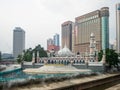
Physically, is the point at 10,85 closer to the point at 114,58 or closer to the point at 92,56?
the point at 114,58

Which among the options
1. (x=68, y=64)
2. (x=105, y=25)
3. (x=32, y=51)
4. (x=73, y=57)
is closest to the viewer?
(x=68, y=64)

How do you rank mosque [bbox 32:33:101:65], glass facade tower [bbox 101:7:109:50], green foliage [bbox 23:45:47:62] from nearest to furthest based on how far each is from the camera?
1. mosque [bbox 32:33:101:65]
2. green foliage [bbox 23:45:47:62]
3. glass facade tower [bbox 101:7:109:50]

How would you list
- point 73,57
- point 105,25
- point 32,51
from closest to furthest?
point 73,57 < point 32,51 < point 105,25

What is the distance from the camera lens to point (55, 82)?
49344mm

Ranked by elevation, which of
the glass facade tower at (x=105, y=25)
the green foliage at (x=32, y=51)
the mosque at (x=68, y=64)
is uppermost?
the glass facade tower at (x=105, y=25)

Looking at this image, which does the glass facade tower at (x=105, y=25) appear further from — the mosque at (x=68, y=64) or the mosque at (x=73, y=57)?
the mosque at (x=68, y=64)

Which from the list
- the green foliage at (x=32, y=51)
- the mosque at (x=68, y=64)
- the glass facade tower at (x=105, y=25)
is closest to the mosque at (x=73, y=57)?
the mosque at (x=68, y=64)

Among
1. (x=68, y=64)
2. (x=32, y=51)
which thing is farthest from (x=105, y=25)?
(x=68, y=64)

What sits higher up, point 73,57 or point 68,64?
point 73,57

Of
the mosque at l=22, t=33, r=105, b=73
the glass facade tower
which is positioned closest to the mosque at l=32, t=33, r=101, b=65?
the mosque at l=22, t=33, r=105, b=73

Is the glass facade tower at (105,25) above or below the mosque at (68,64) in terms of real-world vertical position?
above

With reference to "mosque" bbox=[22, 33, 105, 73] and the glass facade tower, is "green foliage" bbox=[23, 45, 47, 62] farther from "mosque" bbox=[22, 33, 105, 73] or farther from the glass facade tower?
the glass facade tower

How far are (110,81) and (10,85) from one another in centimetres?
3618

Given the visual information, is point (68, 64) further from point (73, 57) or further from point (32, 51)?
point (32, 51)
